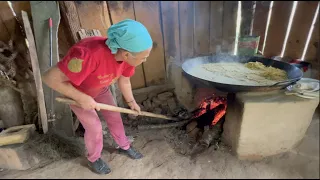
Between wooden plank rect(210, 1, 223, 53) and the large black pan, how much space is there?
3.04 feet

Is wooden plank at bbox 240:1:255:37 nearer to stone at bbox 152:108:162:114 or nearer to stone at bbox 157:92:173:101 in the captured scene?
stone at bbox 157:92:173:101

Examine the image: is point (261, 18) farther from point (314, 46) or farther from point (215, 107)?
point (215, 107)

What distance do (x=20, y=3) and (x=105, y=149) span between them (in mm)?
1968

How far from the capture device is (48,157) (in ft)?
8.30

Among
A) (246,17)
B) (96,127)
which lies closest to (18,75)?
(96,127)

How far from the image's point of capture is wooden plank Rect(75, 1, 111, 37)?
2789mm

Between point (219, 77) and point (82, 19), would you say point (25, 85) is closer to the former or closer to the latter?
point (82, 19)

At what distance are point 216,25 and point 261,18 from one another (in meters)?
0.80

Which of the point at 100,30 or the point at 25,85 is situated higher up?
the point at 100,30

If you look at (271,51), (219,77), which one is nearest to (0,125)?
(219,77)

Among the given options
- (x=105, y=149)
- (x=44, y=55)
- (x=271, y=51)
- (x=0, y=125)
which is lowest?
(x=105, y=149)

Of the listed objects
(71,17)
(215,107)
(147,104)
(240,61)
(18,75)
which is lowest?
(147,104)

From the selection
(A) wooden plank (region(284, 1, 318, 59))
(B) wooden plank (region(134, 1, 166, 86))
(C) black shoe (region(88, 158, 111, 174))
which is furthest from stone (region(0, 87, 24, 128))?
(A) wooden plank (region(284, 1, 318, 59))

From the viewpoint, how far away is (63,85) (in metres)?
1.77
